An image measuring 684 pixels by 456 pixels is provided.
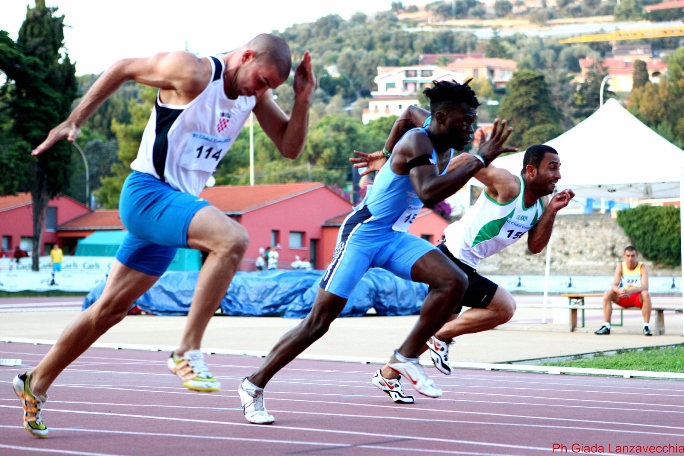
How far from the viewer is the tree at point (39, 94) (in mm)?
41750

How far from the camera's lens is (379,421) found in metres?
6.24

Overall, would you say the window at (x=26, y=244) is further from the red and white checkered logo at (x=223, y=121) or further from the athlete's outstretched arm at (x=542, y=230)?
the red and white checkered logo at (x=223, y=121)

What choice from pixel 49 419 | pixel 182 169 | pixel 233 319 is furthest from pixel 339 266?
pixel 233 319

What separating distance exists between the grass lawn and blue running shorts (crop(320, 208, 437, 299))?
477cm

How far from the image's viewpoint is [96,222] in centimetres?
5772

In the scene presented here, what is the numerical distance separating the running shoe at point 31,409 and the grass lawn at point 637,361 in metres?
6.59

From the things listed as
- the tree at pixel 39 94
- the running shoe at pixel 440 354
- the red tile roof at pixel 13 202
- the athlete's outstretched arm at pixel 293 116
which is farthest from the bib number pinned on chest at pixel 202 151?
the red tile roof at pixel 13 202

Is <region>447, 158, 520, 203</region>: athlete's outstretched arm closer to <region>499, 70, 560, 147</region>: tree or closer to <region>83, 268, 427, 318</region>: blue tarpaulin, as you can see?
<region>83, 268, 427, 318</region>: blue tarpaulin

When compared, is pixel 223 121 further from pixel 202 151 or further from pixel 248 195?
pixel 248 195

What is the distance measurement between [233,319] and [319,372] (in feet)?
39.4

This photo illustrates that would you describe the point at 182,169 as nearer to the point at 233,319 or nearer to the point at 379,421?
the point at 379,421

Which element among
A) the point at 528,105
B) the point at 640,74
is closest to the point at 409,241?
the point at 528,105

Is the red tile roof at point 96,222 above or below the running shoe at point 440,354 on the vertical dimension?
below

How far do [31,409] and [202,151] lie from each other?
5.37ft
